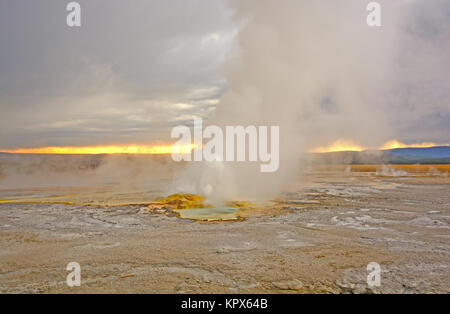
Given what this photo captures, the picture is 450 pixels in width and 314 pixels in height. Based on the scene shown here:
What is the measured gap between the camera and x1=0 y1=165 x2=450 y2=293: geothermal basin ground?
5.48 m

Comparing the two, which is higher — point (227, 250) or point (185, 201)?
point (185, 201)

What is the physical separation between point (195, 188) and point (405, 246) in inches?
443

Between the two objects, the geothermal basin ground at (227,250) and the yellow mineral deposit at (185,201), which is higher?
the yellow mineral deposit at (185,201)

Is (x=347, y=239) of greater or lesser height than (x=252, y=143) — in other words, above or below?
below

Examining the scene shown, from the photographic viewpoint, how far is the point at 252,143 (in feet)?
67.6

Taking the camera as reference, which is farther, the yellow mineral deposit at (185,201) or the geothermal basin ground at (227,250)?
the yellow mineral deposit at (185,201)

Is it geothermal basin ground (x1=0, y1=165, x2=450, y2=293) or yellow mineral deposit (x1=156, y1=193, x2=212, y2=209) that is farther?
yellow mineral deposit (x1=156, y1=193, x2=212, y2=209)

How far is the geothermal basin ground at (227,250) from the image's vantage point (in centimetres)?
548

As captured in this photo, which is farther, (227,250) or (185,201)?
(185,201)

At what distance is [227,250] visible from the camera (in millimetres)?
7348

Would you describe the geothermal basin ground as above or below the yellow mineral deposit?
below
